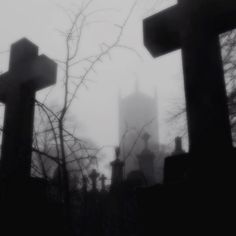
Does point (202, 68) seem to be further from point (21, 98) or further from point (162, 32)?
point (21, 98)

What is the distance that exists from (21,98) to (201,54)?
157 cm

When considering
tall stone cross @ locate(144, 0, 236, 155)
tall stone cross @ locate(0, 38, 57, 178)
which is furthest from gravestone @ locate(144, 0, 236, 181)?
tall stone cross @ locate(0, 38, 57, 178)

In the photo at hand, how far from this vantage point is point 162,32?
194 cm

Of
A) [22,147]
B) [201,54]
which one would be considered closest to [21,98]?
[22,147]

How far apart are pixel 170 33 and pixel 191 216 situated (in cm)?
97

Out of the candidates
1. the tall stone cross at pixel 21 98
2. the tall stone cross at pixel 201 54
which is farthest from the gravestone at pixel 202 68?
the tall stone cross at pixel 21 98

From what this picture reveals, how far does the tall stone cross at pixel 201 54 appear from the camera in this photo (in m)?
1.57

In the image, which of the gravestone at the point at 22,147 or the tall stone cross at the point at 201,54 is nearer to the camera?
the tall stone cross at the point at 201,54

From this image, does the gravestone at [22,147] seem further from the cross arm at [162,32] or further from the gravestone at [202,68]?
the gravestone at [202,68]

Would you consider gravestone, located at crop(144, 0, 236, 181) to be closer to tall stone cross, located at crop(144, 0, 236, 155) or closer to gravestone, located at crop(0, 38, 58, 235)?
tall stone cross, located at crop(144, 0, 236, 155)

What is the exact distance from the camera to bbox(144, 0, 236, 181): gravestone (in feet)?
4.97

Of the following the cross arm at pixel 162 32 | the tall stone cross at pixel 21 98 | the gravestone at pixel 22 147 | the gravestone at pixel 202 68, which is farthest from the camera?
the tall stone cross at pixel 21 98

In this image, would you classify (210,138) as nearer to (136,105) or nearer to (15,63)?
(15,63)

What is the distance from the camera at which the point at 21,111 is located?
2752mm
